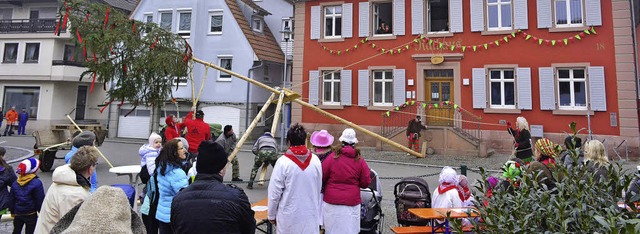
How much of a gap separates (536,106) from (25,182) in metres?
17.6

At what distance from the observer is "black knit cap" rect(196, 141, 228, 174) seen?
2887mm

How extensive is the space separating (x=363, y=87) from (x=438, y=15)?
A: 5.11m

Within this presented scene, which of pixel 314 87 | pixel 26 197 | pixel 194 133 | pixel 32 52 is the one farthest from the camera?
pixel 32 52

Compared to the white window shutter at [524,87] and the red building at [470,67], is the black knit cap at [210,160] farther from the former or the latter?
the white window shutter at [524,87]

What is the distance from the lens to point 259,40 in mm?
24891

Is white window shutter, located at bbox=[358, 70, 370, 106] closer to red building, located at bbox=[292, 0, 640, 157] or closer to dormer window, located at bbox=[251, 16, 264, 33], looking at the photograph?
red building, located at bbox=[292, 0, 640, 157]

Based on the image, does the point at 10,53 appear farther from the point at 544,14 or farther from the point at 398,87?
the point at 544,14

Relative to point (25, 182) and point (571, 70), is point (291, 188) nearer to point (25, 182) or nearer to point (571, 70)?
point (25, 182)

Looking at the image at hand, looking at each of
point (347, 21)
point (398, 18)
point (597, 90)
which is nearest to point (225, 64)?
point (347, 21)

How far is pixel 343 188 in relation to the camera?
448 centimetres

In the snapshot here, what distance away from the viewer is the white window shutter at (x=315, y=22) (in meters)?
20.4

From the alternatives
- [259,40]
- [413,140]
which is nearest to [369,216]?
[413,140]

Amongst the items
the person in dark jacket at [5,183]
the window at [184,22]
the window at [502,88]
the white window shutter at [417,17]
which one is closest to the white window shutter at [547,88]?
the window at [502,88]

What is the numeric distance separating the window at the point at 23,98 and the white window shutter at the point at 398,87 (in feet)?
85.7
